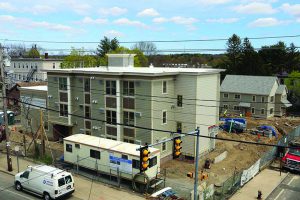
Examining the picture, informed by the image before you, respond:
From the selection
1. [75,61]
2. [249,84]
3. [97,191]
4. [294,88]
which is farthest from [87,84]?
[294,88]

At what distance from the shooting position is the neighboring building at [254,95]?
206ft

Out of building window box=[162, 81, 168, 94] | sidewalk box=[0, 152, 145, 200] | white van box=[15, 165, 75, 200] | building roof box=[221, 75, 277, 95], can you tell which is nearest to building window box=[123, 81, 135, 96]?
building window box=[162, 81, 168, 94]

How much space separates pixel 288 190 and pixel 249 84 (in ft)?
131

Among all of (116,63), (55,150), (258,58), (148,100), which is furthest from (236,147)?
(258,58)

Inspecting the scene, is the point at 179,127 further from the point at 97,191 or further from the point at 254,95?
the point at 254,95

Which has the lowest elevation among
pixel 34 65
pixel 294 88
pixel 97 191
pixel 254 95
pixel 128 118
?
pixel 97 191

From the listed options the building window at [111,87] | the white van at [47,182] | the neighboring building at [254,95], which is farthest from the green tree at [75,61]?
the white van at [47,182]

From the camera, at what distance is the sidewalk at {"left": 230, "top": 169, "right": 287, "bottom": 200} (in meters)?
26.3

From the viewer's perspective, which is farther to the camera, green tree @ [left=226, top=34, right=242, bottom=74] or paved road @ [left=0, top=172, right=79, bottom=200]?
green tree @ [left=226, top=34, right=242, bottom=74]

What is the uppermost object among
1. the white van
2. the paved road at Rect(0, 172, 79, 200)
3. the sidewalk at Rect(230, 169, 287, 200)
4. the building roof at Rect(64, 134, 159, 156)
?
the building roof at Rect(64, 134, 159, 156)

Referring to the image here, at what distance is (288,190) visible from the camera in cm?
2820

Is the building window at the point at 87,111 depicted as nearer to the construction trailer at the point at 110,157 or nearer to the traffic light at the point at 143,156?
the construction trailer at the point at 110,157

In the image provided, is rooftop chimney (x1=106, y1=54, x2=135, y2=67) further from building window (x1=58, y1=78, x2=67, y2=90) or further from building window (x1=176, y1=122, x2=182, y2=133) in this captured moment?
building window (x1=176, y1=122, x2=182, y2=133)

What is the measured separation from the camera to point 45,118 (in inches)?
1622
